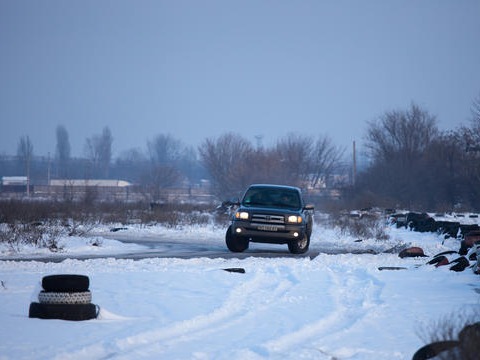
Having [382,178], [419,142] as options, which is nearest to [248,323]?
[382,178]

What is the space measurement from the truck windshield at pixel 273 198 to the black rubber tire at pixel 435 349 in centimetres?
1836

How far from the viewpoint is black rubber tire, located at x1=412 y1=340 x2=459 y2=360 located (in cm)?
724

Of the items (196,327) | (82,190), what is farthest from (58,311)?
(82,190)

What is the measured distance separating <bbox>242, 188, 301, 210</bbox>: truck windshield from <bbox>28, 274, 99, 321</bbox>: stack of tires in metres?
14.7

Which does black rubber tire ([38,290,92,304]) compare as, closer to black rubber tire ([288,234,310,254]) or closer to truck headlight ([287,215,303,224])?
truck headlight ([287,215,303,224])

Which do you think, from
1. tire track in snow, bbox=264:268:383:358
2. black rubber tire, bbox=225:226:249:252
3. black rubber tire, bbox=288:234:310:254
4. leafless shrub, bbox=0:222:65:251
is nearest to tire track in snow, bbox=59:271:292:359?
tire track in snow, bbox=264:268:383:358

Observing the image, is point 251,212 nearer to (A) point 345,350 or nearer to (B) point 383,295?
(B) point 383,295

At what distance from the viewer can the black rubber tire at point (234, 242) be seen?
25.9 m

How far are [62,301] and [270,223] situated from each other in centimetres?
1412

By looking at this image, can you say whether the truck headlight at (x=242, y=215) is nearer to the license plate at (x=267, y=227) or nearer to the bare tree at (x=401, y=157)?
the license plate at (x=267, y=227)

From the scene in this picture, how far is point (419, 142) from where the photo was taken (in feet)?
255

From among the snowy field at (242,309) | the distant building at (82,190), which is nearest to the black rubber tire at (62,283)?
the snowy field at (242,309)

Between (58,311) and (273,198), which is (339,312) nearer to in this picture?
(58,311)

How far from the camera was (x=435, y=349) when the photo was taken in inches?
288
